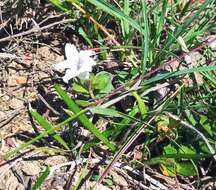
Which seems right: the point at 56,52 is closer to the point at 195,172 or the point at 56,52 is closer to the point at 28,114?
Answer: the point at 28,114

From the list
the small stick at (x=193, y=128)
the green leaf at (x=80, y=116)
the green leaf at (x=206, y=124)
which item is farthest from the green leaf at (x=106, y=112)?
the green leaf at (x=206, y=124)

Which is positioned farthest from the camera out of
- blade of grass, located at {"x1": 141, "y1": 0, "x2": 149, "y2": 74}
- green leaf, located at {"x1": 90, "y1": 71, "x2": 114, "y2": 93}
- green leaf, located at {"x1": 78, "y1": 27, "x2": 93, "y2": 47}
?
green leaf, located at {"x1": 78, "y1": 27, "x2": 93, "y2": 47}

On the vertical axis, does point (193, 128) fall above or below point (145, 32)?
below

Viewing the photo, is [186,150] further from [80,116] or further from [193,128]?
[80,116]

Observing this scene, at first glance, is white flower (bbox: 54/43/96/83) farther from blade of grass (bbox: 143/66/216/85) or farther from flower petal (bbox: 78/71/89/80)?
blade of grass (bbox: 143/66/216/85)

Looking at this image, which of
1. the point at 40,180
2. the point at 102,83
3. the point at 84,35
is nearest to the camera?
the point at 40,180

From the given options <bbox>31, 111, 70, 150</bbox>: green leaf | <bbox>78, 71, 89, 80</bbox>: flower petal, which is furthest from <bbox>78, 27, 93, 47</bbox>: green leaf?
<bbox>31, 111, 70, 150</bbox>: green leaf

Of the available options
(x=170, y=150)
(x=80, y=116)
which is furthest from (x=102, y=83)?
(x=170, y=150)

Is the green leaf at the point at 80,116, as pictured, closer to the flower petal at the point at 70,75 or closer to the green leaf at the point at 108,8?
the flower petal at the point at 70,75

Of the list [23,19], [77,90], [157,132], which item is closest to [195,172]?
[157,132]

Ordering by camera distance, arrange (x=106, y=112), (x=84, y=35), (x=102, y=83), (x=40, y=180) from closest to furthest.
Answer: (x=40, y=180), (x=106, y=112), (x=102, y=83), (x=84, y=35)

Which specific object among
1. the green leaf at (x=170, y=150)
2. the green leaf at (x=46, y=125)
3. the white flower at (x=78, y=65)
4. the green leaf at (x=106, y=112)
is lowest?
the green leaf at (x=170, y=150)
